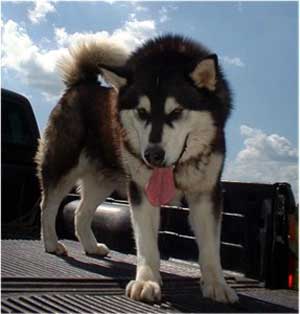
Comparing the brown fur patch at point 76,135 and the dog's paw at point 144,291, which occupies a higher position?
the brown fur patch at point 76,135

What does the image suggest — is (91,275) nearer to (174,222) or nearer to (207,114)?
(174,222)

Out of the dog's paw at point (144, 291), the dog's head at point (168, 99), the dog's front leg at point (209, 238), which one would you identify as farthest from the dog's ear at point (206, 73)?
the dog's paw at point (144, 291)

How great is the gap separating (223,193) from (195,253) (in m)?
0.54

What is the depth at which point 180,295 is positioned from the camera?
3133mm

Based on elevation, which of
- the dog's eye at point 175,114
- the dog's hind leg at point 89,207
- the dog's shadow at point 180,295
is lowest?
the dog's shadow at point 180,295

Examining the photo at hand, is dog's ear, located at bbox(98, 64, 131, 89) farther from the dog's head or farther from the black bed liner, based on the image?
the black bed liner

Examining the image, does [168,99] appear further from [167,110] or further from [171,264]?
[171,264]

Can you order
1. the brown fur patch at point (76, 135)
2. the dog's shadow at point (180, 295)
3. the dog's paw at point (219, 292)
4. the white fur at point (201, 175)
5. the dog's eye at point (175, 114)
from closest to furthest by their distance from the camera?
the dog's shadow at point (180, 295) < the dog's paw at point (219, 292) < the dog's eye at point (175, 114) < the white fur at point (201, 175) < the brown fur patch at point (76, 135)

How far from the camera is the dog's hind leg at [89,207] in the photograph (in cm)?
456

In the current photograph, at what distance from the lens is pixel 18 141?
18.5ft

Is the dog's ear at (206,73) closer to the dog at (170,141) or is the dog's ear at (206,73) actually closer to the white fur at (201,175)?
the dog at (170,141)

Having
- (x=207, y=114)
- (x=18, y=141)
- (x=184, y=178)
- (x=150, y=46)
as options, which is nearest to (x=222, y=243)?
(x=184, y=178)

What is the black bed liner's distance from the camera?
2.58 metres

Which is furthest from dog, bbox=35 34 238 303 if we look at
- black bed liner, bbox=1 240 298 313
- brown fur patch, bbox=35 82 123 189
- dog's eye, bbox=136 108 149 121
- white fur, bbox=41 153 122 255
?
white fur, bbox=41 153 122 255
